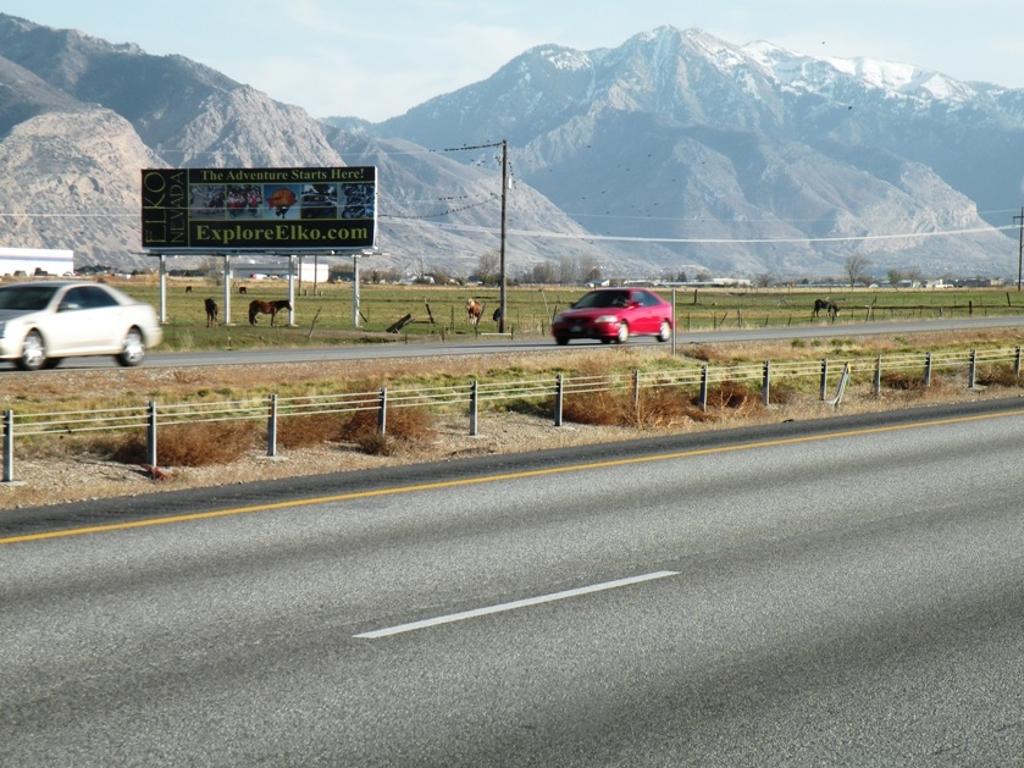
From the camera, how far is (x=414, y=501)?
43.1 feet

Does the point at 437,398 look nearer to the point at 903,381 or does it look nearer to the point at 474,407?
the point at 474,407

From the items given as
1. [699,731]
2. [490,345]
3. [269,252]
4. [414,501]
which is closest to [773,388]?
[490,345]

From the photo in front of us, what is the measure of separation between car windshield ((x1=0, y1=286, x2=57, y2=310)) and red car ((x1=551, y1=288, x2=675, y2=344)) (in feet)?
54.1

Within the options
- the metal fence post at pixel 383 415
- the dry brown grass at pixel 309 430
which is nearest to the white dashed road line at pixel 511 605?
the metal fence post at pixel 383 415

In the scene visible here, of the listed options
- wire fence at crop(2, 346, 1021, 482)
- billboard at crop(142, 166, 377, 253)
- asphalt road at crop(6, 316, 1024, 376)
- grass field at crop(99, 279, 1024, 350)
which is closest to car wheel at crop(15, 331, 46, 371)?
asphalt road at crop(6, 316, 1024, 376)

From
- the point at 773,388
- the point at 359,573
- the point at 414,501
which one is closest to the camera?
the point at 359,573

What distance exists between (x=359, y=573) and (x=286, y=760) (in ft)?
12.7

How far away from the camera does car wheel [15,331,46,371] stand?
25969 millimetres

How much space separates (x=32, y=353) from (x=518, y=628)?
66.3 feet

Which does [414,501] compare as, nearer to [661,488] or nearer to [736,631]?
[661,488]

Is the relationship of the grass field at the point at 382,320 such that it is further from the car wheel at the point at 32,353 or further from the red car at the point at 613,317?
the car wheel at the point at 32,353

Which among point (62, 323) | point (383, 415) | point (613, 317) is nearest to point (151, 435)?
point (383, 415)

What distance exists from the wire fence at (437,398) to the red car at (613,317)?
624 centimetres

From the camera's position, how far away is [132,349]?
28.0 metres
